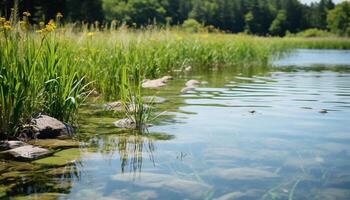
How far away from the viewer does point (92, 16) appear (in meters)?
48.7

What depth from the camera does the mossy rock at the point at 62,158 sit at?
15.3 ft

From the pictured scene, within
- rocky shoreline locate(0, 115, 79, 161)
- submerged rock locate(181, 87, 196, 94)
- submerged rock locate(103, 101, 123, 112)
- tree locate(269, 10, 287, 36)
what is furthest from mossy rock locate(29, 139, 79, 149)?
tree locate(269, 10, 287, 36)

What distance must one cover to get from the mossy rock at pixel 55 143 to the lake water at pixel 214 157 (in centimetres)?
17

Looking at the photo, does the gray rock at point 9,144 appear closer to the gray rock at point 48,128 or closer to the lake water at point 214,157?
the gray rock at point 48,128

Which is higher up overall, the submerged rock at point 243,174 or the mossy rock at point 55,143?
the submerged rock at point 243,174

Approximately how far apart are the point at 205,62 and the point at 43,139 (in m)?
12.5

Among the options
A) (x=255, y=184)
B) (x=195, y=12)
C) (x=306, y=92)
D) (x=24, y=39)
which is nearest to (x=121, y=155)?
(x=255, y=184)

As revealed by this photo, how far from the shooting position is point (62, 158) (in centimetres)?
485

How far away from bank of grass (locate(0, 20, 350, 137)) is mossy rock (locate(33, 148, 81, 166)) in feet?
2.83

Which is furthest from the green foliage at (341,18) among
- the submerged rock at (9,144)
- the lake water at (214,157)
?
the submerged rock at (9,144)

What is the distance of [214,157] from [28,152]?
199 cm

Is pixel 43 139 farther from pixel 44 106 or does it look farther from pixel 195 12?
pixel 195 12

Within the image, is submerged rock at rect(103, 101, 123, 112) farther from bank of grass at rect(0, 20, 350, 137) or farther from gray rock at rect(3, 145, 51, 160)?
gray rock at rect(3, 145, 51, 160)

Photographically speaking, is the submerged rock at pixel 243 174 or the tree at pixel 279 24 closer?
the submerged rock at pixel 243 174
